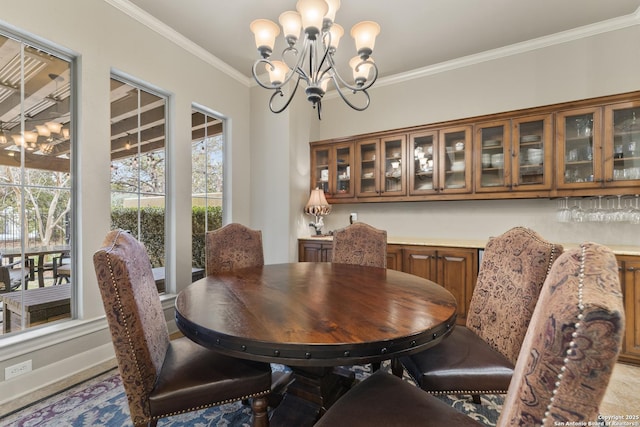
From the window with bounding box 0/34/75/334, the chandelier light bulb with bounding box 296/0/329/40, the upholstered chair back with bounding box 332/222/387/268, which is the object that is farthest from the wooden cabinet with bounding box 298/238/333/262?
the chandelier light bulb with bounding box 296/0/329/40

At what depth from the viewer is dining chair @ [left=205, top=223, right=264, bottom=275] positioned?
7.93 ft

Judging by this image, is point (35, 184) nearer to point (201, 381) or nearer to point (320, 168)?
point (201, 381)

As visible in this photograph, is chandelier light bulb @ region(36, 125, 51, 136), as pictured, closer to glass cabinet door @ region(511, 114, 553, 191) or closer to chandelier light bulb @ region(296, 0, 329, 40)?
chandelier light bulb @ region(296, 0, 329, 40)

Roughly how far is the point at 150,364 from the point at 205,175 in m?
2.55

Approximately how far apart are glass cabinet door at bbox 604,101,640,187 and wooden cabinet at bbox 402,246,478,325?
128 centimetres

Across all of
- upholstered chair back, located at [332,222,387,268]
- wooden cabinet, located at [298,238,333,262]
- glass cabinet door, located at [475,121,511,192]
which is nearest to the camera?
upholstered chair back, located at [332,222,387,268]

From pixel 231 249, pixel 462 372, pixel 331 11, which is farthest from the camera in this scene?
pixel 231 249

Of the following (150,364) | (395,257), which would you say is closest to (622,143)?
(395,257)

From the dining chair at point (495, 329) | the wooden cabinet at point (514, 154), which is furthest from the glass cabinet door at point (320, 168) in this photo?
the dining chair at point (495, 329)

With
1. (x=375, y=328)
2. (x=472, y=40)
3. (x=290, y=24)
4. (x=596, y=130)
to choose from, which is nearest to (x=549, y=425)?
(x=375, y=328)

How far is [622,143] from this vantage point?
2.53 m

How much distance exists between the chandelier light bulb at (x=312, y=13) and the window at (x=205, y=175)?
2.04m

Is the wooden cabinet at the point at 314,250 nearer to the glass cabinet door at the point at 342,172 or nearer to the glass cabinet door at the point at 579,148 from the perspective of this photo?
the glass cabinet door at the point at 342,172

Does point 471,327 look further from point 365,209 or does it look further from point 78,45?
point 78,45
